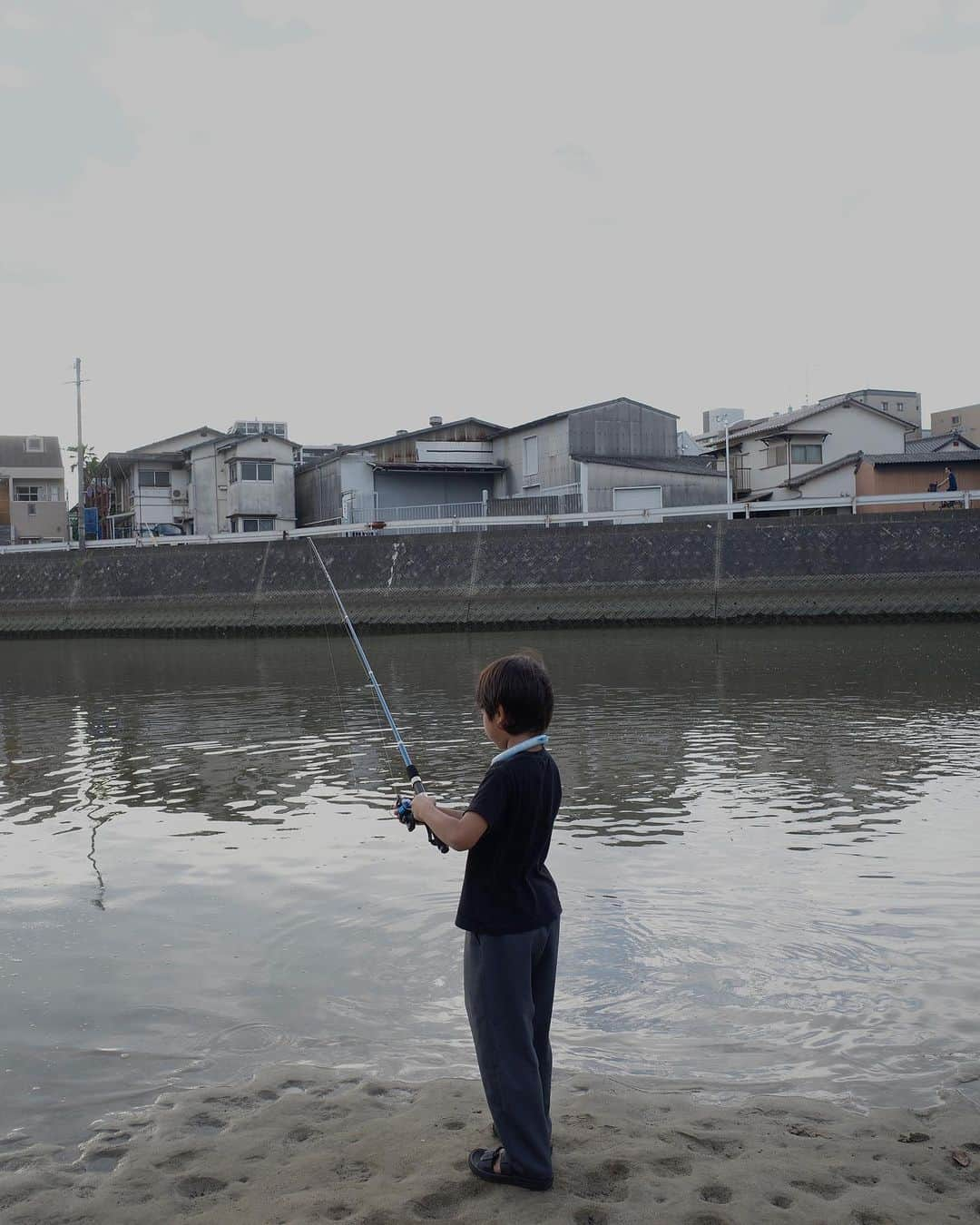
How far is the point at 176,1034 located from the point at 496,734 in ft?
6.28

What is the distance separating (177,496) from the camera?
155 ft

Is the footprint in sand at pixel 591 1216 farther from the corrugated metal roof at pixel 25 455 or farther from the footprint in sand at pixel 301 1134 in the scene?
the corrugated metal roof at pixel 25 455

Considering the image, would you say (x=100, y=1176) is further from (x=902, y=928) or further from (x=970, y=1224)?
(x=902, y=928)

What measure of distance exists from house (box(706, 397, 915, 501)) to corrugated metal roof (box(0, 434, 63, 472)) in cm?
3454

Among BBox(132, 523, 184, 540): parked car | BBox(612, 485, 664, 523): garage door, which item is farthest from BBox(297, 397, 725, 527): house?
BBox(132, 523, 184, 540): parked car

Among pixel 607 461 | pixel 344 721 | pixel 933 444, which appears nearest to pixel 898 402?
pixel 933 444

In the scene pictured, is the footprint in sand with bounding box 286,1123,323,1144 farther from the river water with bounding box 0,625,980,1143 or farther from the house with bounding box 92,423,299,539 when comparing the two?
the house with bounding box 92,423,299,539

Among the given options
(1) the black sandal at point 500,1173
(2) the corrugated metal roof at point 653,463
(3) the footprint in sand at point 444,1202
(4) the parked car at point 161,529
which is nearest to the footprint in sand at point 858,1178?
(1) the black sandal at point 500,1173

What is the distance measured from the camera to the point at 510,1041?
2.86 metres

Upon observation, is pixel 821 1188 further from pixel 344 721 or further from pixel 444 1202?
pixel 344 721

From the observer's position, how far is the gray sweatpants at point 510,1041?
9.27 ft

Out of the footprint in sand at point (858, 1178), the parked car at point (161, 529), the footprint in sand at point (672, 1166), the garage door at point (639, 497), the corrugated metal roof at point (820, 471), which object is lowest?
the footprint in sand at point (858, 1178)

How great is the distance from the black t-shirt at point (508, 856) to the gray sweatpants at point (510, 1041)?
→ 0.04m

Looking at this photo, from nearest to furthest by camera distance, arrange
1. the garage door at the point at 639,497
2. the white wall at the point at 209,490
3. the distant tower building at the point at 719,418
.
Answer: the garage door at the point at 639,497 < the white wall at the point at 209,490 < the distant tower building at the point at 719,418
